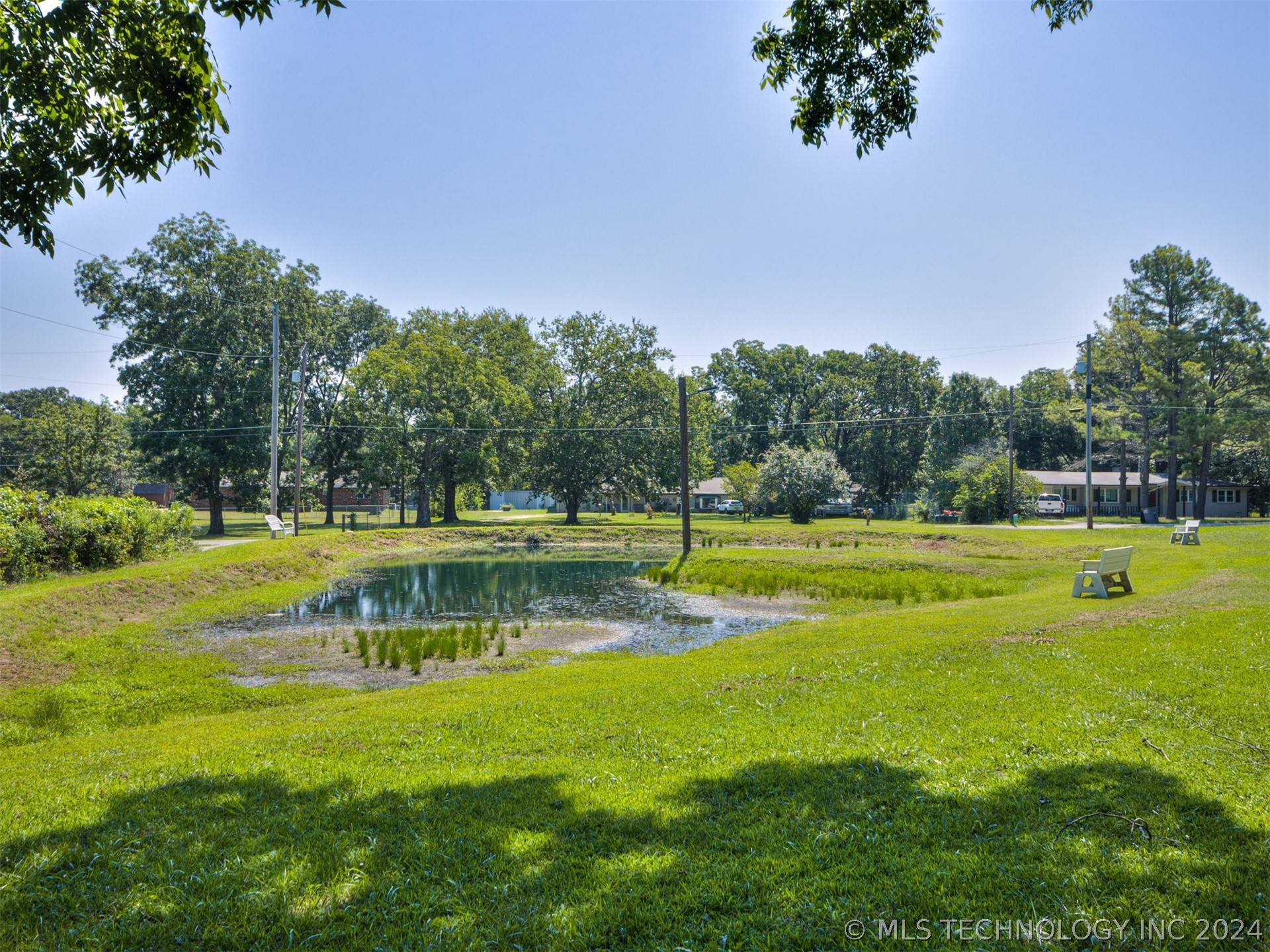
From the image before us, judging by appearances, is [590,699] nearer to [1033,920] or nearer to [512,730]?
[512,730]

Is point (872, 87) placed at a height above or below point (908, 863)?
above

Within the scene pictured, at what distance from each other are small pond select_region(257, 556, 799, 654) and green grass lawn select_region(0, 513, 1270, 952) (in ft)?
20.3

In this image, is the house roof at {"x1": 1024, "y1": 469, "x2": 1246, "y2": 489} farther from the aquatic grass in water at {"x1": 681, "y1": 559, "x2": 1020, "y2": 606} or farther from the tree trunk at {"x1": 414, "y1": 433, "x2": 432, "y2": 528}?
the tree trunk at {"x1": 414, "y1": 433, "x2": 432, "y2": 528}

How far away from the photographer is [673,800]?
485 cm

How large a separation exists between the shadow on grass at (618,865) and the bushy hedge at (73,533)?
16.6 meters

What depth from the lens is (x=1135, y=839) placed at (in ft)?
13.1

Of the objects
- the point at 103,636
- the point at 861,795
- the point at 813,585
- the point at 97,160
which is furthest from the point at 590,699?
the point at 813,585

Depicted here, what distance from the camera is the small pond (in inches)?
677

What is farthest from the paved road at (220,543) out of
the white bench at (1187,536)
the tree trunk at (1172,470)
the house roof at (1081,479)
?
the house roof at (1081,479)

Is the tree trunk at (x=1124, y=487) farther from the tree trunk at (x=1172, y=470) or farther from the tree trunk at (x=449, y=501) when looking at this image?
the tree trunk at (x=449, y=501)

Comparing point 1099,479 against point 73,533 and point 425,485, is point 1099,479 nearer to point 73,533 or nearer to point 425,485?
point 425,485

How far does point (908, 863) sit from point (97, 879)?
4222 mm

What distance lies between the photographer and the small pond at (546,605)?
17188 mm

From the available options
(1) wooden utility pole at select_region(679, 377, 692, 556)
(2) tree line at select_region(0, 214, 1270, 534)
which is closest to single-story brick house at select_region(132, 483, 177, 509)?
(2) tree line at select_region(0, 214, 1270, 534)
